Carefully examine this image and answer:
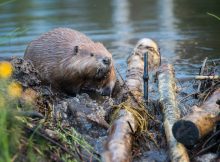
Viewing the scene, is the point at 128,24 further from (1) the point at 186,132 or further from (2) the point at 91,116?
(1) the point at 186,132

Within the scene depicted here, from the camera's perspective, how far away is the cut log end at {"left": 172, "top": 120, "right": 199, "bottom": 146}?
12.9 ft

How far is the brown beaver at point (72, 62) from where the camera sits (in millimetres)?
6117

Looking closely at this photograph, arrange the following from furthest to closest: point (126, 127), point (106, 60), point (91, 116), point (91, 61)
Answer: point (91, 61) → point (106, 60) → point (91, 116) → point (126, 127)

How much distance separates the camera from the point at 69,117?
16.8 ft

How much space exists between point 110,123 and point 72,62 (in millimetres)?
1606

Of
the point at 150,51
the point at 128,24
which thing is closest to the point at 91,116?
the point at 150,51

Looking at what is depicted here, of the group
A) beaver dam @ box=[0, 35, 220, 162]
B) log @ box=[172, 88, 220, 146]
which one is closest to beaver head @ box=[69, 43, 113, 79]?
beaver dam @ box=[0, 35, 220, 162]

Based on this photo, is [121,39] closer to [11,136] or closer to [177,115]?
[177,115]

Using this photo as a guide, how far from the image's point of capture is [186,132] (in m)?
3.94

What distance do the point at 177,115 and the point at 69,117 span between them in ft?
3.52

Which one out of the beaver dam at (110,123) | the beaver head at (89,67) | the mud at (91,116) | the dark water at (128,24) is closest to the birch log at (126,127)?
the beaver dam at (110,123)

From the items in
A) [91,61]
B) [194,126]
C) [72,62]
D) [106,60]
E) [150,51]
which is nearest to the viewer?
[194,126]

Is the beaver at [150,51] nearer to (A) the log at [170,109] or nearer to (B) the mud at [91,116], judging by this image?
(A) the log at [170,109]

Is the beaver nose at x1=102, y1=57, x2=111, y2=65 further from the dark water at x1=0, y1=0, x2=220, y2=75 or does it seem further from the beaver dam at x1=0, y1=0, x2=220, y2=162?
the dark water at x1=0, y1=0, x2=220, y2=75
